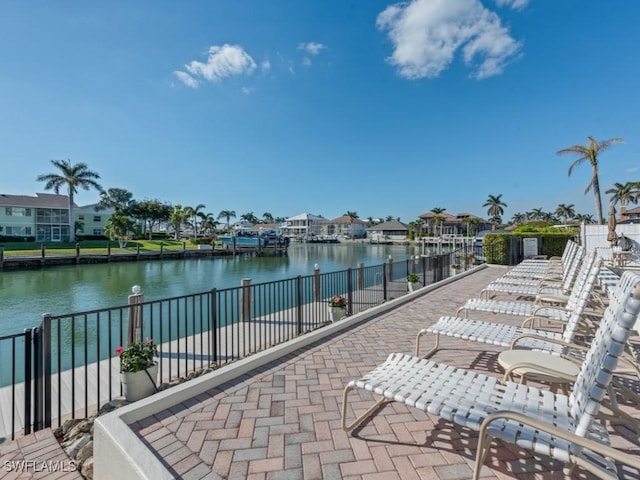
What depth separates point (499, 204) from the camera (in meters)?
59.4

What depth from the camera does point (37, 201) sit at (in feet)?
116

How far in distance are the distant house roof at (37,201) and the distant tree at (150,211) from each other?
940 cm

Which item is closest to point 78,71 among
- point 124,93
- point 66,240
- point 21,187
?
point 124,93

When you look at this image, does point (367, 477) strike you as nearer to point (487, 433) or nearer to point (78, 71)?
point (487, 433)

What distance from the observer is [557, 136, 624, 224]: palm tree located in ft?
58.1

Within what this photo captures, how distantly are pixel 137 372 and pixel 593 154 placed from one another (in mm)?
24126

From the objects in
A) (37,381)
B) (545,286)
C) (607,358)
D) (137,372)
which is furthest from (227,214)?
(607,358)

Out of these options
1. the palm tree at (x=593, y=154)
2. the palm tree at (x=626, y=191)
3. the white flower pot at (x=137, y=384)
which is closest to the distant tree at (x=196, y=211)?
the palm tree at (x=593, y=154)

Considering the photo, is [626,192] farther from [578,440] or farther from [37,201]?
[37,201]

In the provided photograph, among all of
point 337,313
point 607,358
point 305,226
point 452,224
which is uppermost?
point 305,226

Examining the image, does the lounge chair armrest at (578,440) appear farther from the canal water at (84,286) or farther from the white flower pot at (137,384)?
the canal water at (84,286)

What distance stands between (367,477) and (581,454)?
1021 mm

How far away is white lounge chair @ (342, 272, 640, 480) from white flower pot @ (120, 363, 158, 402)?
2.42 m

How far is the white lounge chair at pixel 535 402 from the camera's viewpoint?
4.14 feet
